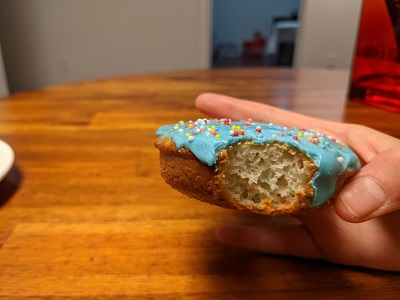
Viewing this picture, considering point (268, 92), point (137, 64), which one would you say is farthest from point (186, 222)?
point (137, 64)

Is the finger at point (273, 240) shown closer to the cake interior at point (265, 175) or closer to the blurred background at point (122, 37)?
the cake interior at point (265, 175)

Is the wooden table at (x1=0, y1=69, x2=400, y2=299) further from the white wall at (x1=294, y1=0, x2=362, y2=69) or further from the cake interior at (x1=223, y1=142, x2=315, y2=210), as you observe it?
the white wall at (x1=294, y1=0, x2=362, y2=69)

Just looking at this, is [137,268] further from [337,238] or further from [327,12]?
[327,12]

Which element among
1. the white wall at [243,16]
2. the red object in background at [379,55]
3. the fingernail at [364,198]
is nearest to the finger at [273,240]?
the fingernail at [364,198]

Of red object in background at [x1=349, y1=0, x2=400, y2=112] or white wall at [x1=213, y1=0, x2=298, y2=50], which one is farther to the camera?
white wall at [x1=213, y1=0, x2=298, y2=50]

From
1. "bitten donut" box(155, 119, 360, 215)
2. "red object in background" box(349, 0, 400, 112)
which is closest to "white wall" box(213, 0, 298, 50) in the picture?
"red object in background" box(349, 0, 400, 112)

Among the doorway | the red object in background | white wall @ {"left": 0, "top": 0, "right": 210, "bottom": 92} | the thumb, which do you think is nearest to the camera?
the thumb

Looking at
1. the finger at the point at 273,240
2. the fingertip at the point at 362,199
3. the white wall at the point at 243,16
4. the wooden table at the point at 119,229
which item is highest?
the white wall at the point at 243,16

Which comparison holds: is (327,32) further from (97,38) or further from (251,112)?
(251,112)
